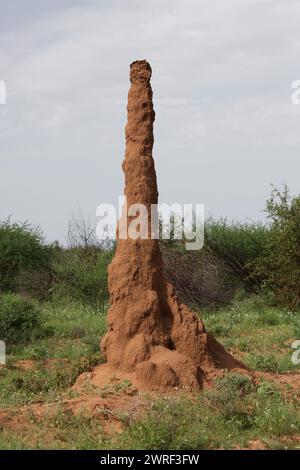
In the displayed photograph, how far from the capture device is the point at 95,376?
8.41 metres

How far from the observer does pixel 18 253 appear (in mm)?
21719

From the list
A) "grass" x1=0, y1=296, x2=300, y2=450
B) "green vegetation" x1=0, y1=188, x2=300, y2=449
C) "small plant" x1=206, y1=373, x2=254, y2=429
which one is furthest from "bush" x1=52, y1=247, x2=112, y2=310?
"small plant" x1=206, y1=373, x2=254, y2=429

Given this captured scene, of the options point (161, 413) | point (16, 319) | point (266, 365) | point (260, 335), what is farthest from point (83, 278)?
point (161, 413)

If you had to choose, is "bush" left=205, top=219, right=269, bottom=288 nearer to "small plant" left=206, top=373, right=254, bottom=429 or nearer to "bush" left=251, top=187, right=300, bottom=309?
"bush" left=251, top=187, right=300, bottom=309

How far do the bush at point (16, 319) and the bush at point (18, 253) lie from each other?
703cm

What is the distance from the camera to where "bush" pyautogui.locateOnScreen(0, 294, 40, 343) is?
13.2 meters

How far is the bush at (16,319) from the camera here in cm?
1320

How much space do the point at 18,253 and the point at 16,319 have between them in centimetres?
832

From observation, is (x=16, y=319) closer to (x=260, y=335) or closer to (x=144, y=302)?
(x=260, y=335)

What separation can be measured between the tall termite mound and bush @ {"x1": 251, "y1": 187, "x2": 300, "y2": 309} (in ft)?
30.3
